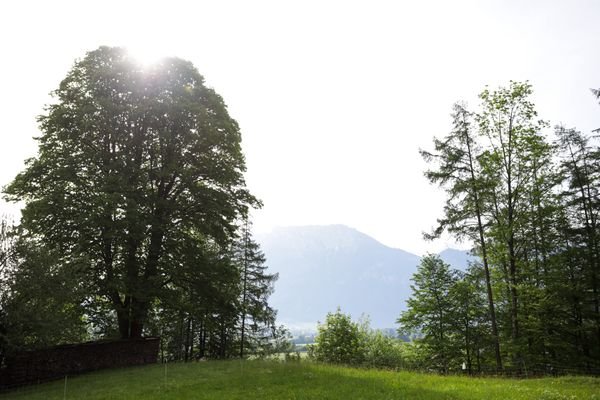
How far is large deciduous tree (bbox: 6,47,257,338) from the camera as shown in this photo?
74.4ft

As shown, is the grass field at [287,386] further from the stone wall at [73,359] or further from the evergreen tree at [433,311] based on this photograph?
the evergreen tree at [433,311]

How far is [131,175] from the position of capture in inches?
978

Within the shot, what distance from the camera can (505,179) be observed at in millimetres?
26734

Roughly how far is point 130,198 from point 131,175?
2407 mm

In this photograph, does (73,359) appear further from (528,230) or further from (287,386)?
(528,230)

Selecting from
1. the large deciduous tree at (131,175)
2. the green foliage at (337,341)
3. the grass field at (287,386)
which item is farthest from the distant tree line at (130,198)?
the green foliage at (337,341)

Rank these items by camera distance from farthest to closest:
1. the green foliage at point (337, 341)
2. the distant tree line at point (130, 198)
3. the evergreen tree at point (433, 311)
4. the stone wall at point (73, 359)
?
the green foliage at point (337, 341) < the evergreen tree at point (433, 311) < the distant tree line at point (130, 198) < the stone wall at point (73, 359)

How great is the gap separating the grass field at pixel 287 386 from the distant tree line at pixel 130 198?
3.91 m

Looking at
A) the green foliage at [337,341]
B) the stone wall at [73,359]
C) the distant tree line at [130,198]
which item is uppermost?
the distant tree line at [130,198]

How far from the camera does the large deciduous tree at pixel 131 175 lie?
22688mm

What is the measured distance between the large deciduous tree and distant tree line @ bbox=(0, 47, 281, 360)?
7cm

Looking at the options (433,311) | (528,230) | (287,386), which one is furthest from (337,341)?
(287,386)

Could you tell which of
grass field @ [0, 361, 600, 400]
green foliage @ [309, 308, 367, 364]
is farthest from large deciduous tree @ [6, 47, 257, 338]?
green foliage @ [309, 308, 367, 364]

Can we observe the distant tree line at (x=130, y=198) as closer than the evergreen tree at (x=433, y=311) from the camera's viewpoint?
Yes
